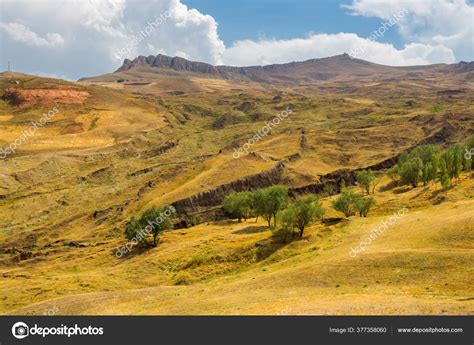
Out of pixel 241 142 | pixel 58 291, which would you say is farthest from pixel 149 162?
pixel 58 291

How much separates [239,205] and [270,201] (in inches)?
396

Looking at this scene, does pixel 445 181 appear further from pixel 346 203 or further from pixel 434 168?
pixel 346 203

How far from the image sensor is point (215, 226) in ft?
268

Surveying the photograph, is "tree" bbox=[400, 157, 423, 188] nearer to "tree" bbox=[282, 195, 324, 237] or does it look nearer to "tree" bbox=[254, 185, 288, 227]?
"tree" bbox=[254, 185, 288, 227]

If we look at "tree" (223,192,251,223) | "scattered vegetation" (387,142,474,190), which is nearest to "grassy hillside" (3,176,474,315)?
"tree" (223,192,251,223)

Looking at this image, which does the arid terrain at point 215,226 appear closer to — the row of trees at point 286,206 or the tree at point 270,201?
the row of trees at point 286,206

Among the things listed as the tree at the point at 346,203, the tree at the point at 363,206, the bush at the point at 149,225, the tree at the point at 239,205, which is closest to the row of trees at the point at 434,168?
the tree at the point at 363,206

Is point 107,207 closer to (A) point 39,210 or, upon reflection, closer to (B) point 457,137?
(A) point 39,210

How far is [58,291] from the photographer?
177ft

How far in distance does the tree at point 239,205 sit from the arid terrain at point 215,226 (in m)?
2.11

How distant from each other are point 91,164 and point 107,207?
43.5 meters

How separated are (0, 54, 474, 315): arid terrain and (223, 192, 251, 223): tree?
2.11 m
